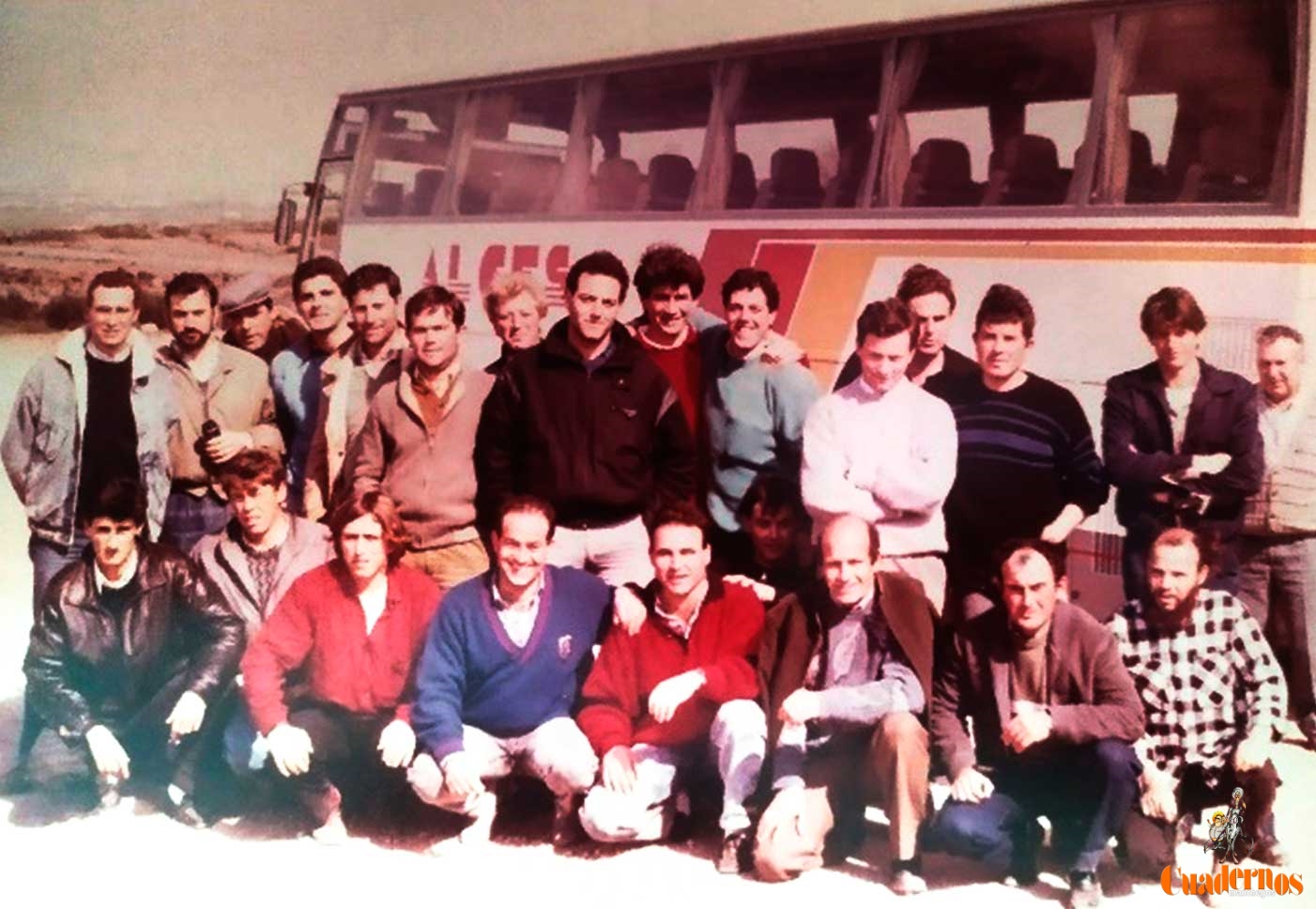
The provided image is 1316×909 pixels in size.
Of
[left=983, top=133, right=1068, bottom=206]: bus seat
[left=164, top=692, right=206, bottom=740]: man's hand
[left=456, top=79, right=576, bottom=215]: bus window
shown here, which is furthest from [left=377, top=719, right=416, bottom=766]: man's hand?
[left=983, top=133, right=1068, bottom=206]: bus seat

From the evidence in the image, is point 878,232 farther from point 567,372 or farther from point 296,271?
point 296,271

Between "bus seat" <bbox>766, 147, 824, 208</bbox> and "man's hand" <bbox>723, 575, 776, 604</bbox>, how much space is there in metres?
0.67

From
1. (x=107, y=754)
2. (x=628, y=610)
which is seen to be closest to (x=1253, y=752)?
(x=628, y=610)

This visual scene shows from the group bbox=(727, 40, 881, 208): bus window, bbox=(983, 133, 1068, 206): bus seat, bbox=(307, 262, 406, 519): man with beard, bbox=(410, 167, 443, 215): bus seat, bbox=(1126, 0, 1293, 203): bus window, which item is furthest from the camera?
bbox=(410, 167, 443, 215): bus seat

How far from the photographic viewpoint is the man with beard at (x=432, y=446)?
228 centimetres

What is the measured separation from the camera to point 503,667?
2.18m

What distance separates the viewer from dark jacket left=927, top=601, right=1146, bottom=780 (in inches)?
82.0

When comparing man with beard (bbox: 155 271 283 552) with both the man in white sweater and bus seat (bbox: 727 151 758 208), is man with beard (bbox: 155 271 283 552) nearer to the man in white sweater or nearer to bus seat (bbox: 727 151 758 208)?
bus seat (bbox: 727 151 758 208)

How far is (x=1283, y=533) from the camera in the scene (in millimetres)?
2105

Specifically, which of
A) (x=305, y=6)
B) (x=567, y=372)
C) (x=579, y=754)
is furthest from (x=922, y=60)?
(x=579, y=754)

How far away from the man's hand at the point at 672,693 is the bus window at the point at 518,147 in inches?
35.9

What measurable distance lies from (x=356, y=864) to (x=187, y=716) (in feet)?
1.39

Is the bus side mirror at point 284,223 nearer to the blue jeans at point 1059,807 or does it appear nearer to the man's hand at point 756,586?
the man's hand at point 756,586

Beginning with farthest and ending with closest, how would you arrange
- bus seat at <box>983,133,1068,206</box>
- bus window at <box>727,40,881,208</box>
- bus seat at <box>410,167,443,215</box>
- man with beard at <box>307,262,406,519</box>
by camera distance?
bus seat at <box>410,167,443,215</box>, man with beard at <box>307,262,406,519</box>, bus window at <box>727,40,881,208</box>, bus seat at <box>983,133,1068,206</box>
